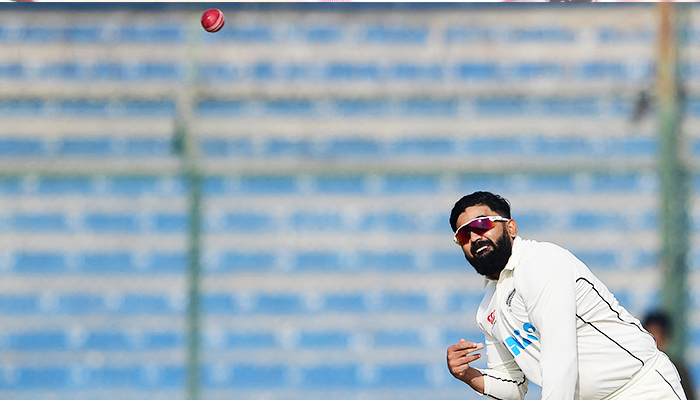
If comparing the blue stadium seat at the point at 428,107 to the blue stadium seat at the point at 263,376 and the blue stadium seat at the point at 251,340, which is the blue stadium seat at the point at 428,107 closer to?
the blue stadium seat at the point at 251,340

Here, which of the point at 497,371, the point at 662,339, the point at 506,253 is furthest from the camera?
the point at 662,339

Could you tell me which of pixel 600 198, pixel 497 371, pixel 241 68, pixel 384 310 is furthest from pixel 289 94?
pixel 497 371

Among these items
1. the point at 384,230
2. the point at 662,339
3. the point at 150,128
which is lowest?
the point at 662,339

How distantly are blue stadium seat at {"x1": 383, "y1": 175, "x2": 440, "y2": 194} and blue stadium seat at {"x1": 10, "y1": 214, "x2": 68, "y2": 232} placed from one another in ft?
5.81

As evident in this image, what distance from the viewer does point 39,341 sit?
478cm

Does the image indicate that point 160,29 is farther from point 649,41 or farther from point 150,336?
point 649,41

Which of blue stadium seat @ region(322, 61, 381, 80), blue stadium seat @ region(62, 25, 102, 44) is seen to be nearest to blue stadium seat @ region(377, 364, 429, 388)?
blue stadium seat @ region(322, 61, 381, 80)

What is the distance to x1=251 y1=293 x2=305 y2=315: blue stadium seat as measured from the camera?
4727mm

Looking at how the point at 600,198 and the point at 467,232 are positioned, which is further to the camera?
the point at 600,198

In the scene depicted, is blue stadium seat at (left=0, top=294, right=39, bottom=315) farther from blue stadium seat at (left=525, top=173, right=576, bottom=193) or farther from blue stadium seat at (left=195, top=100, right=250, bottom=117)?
blue stadium seat at (left=525, top=173, right=576, bottom=193)

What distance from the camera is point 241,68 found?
4.73 meters

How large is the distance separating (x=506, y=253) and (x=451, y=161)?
1692 millimetres

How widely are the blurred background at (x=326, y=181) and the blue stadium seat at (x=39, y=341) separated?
11mm

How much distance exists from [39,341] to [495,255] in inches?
112
